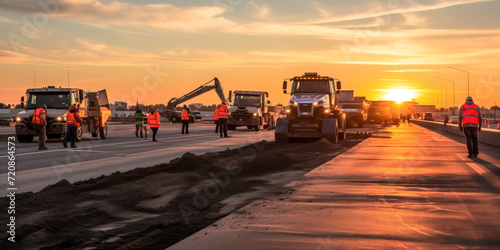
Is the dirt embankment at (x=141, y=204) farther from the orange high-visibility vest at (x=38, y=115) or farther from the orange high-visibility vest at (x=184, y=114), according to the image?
the orange high-visibility vest at (x=184, y=114)

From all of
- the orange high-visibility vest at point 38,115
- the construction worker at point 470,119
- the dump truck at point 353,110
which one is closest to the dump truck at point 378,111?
the dump truck at point 353,110

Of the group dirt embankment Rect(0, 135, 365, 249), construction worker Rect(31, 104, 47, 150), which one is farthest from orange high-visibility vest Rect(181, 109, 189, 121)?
dirt embankment Rect(0, 135, 365, 249)

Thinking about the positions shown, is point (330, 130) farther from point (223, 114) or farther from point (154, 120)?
point (154, 120)

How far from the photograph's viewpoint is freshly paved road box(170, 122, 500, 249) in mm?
6617

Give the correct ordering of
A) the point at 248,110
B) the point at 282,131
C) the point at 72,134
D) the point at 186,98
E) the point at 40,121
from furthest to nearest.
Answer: the point at 186,98 < the point at 248,110 < the point at 282,131 < the point at 72,134 < the point at 40,121

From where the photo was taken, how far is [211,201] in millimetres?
10188

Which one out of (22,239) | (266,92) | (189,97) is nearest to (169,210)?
(22,239)

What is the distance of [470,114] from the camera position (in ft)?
63.1

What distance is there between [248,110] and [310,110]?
18.4m

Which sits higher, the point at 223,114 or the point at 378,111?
the point at 378,111

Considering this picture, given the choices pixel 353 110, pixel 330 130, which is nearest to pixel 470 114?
pixel 330 130

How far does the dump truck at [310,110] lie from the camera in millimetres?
27453

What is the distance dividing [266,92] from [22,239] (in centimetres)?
4128

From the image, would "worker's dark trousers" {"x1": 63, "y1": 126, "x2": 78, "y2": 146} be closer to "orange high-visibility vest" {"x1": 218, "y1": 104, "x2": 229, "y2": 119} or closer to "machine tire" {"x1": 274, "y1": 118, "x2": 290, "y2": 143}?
"machine tire" {"x1": 274, "y1": 118, "x2": 290, "y2": 143}
